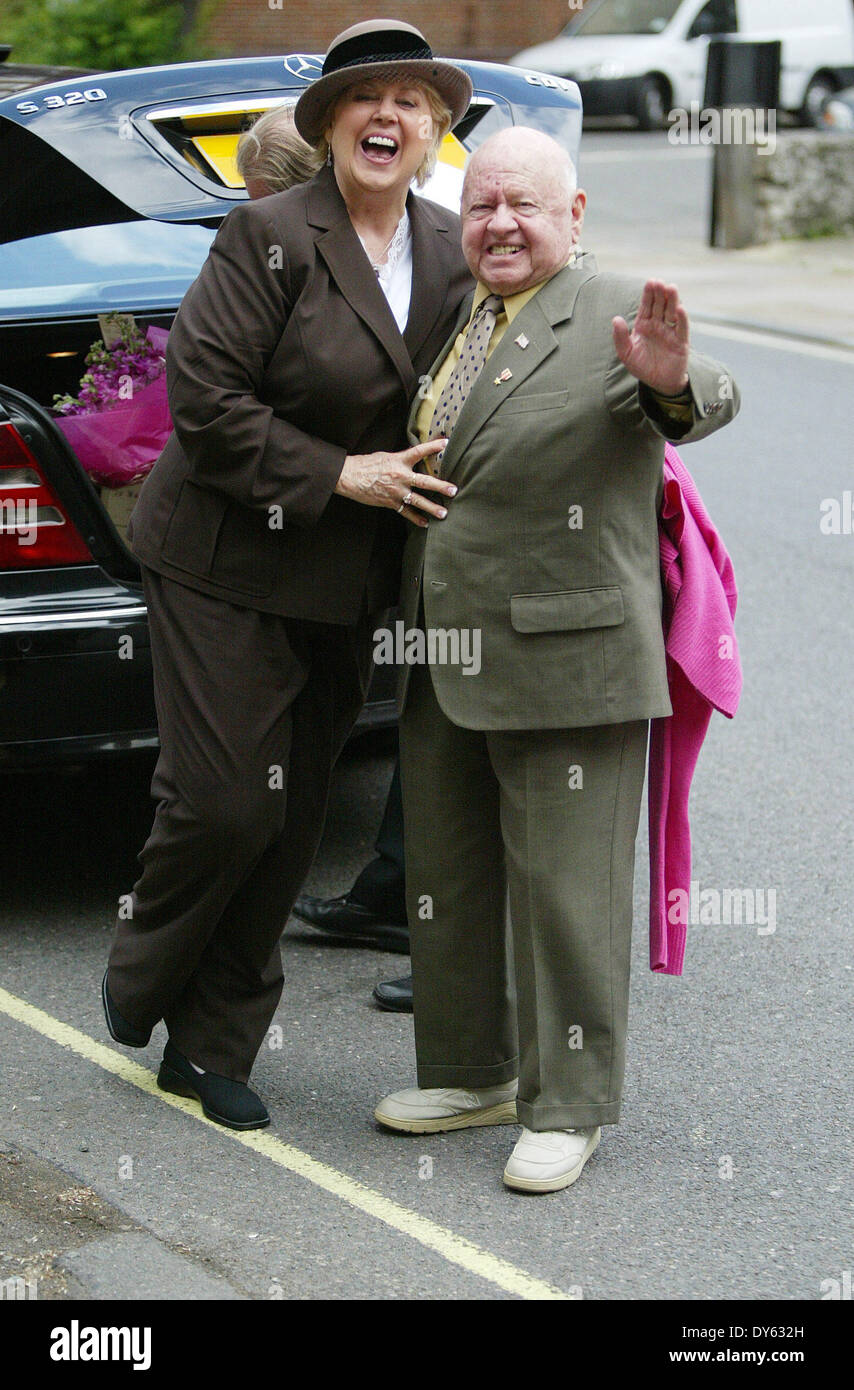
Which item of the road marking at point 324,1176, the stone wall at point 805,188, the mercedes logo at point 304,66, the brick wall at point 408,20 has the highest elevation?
the brick wall at point 408,20

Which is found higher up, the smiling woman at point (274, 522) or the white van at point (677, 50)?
the white van at point (677, 50)

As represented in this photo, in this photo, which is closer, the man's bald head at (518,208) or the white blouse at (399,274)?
the man's bald head at (518,208)

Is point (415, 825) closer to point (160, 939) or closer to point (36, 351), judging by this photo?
point (160, 939)

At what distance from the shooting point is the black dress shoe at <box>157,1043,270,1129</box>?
356 cm

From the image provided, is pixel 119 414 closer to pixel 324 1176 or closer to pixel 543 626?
pixel 543 626

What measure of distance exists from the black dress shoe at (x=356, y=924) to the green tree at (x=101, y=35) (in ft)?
66.6

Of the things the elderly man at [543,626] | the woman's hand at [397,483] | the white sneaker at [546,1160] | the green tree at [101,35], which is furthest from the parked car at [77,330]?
the green tree at [101,35]

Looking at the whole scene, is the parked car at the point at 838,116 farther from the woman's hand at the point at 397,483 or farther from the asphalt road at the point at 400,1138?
the woman's hand at the point at 397,483

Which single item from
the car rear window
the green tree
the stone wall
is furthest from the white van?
the car rear window

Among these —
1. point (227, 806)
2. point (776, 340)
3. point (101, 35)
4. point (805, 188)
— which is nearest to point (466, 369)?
point (227, 806)

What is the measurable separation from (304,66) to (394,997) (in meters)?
2.19

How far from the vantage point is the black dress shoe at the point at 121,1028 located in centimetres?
361

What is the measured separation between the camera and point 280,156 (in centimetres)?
353

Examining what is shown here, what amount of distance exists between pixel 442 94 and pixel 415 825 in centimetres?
129
